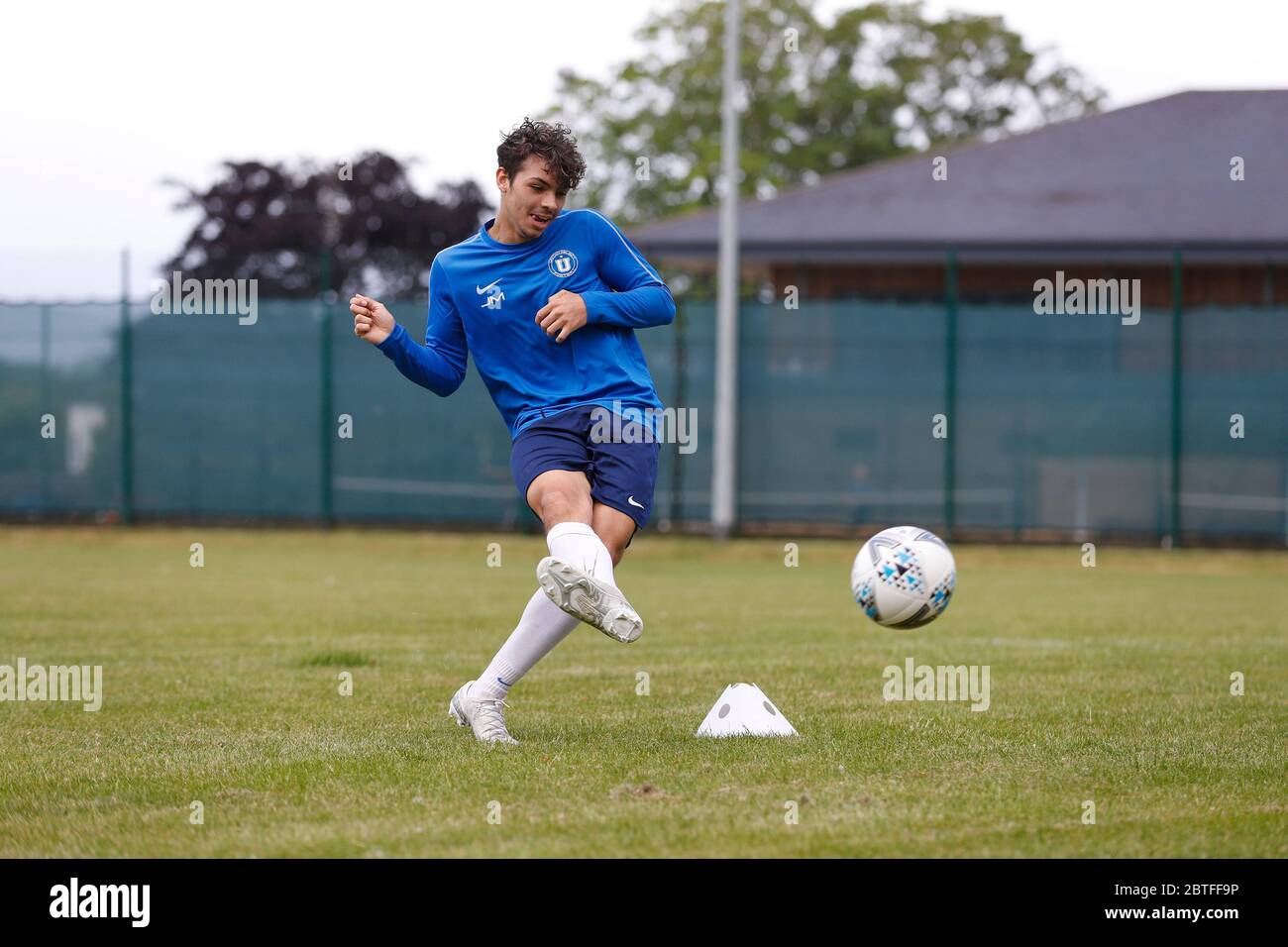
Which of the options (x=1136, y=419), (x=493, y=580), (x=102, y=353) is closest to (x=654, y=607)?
(x=493, y=580)

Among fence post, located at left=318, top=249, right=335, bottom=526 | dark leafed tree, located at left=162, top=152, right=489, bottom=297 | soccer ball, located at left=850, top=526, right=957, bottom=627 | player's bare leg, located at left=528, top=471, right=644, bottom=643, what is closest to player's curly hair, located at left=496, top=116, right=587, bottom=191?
player's bare leg, located at left=528, top=471, right=644, bottom=643

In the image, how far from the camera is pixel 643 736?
227 inches

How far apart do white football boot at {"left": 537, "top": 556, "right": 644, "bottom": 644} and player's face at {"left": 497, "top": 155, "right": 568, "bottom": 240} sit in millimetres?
1371

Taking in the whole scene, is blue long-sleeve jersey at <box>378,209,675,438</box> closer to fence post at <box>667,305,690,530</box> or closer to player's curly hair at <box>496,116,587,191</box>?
player's curly hair at <box>496,116,587,191</box>

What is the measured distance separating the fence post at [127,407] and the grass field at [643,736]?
8.65 metres

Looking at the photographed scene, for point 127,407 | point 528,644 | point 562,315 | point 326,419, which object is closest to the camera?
point 562,315

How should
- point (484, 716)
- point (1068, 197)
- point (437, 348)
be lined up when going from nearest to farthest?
A: point (484, 716)
point (437, 348)
point (1068, 197)

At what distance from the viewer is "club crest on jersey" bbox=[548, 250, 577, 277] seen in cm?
590

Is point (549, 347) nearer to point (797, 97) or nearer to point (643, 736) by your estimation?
point (643, 736)

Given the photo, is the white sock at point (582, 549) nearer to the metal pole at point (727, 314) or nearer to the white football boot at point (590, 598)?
the white football boot at point (590, 598)

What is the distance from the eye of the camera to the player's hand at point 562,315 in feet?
18.1

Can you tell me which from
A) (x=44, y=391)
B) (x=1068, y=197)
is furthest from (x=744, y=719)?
(x=1068, y=197)

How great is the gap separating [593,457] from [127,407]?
667 inches
